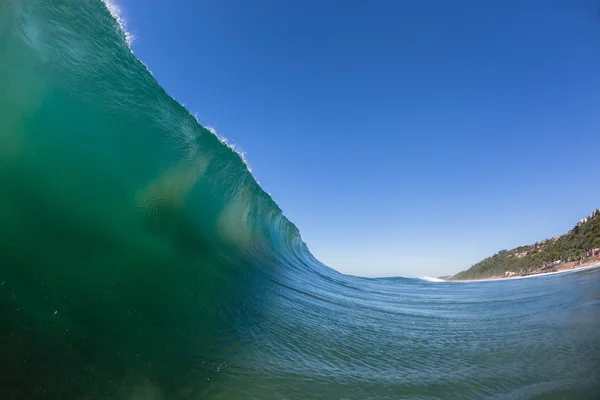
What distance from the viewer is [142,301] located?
3.56 m

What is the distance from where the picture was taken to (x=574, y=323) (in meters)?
4.76

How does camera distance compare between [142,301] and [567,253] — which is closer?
[142,301]

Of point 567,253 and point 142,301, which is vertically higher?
point 567,253

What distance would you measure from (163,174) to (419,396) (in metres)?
5.30

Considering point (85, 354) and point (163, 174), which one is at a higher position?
point (163, 174)

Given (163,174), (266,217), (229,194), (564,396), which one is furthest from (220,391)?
(266,217)

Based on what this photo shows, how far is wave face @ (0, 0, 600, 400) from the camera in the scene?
2.56m

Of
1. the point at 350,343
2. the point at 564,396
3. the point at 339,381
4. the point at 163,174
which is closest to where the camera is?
the point at 564,396

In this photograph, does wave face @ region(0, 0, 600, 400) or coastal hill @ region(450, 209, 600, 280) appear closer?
wave face @ region(0, 0, 600, 400)

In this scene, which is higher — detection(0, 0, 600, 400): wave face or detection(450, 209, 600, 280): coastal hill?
detection(450, 209, 600, 280): coastal hill

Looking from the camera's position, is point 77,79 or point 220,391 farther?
point 77,79

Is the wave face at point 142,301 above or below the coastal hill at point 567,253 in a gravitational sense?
below

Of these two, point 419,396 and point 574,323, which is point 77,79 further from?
point 574,323

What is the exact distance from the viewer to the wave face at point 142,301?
256 centimetres
